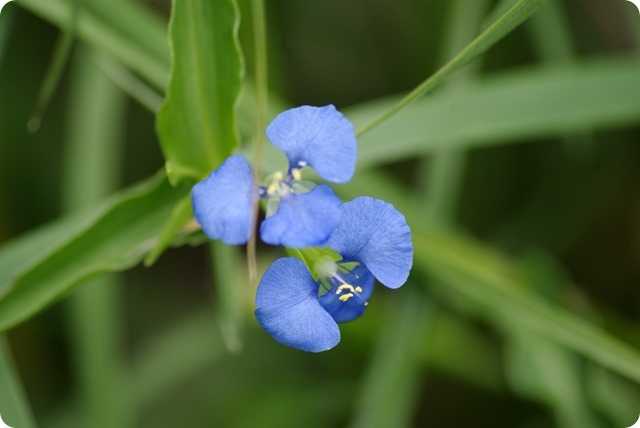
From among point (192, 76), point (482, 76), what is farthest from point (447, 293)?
point (192, 76)

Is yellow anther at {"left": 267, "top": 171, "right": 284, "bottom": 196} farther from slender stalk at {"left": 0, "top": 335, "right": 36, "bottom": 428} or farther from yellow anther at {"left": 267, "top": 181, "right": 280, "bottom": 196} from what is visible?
slender stalk at {"left": 0, "top": 335, "right": 36, "bottom": 428}

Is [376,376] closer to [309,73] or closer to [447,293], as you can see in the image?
[447,293]

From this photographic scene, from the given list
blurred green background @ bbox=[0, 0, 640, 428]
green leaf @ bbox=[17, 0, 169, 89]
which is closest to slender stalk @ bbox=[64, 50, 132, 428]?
blurred green background @ bbox=[0, 0, 640, 428]

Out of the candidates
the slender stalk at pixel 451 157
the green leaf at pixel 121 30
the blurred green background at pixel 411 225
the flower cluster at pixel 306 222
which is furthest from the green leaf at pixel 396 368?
the flower cluster at pixel 306 222

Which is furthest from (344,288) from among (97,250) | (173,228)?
(97,250)

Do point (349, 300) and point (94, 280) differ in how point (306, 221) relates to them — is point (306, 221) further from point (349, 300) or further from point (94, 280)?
point (94, 280)

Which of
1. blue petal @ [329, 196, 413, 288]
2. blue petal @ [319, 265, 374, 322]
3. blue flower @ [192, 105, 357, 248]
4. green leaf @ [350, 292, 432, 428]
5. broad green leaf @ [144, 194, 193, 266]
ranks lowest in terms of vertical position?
green leaf @ [350, 292, 432, 428]

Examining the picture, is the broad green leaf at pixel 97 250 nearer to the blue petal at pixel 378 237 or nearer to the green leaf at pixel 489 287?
the blue petal at pixel 378 237
